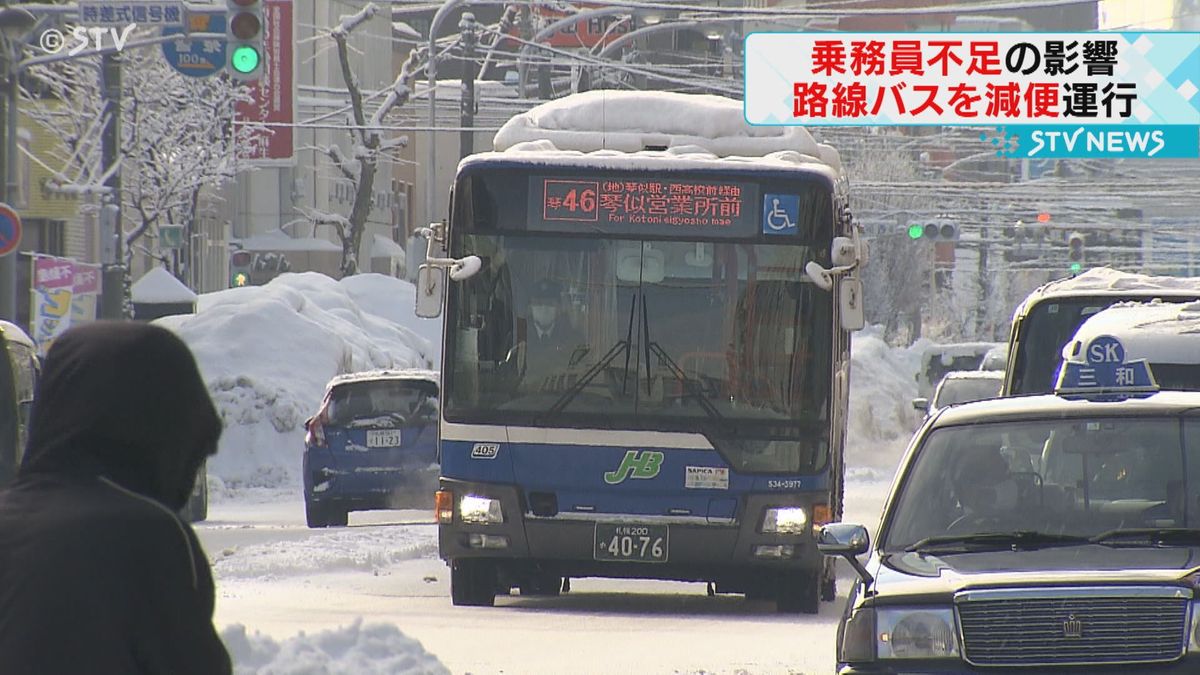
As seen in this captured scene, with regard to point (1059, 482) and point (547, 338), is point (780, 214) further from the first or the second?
point (1059, 482)

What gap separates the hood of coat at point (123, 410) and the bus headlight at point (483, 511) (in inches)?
430

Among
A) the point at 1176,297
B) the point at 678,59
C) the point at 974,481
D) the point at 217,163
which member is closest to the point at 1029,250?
the point at 678,59

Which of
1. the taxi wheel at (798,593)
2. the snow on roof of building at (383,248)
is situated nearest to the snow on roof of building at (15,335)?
the taxi wheel at (798,593)

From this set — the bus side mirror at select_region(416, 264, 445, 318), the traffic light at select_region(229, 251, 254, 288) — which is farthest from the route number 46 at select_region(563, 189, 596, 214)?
the traffic light at select_region(229, 251, 254, 288)

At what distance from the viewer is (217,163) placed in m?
55.8

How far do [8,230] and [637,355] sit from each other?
1274cm

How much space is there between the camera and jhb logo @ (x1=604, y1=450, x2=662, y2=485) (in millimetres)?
14484

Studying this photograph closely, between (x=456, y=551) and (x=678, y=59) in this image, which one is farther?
(x=678, y=59)

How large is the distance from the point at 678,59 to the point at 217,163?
54.9 metres

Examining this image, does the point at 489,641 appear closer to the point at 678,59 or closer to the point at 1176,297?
the point at 1176,297

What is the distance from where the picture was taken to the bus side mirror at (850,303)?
14430mm

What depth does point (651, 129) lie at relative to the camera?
15891 mm

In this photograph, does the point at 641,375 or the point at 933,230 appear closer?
the point at 641,375

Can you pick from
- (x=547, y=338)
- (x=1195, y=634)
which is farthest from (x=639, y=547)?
(x=1195, y=634)
